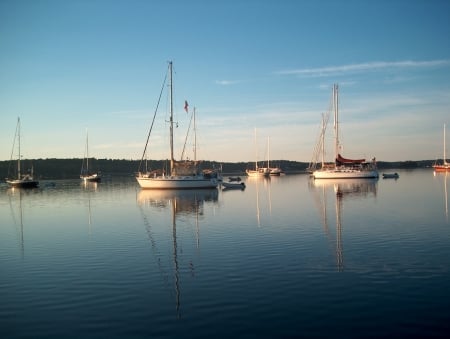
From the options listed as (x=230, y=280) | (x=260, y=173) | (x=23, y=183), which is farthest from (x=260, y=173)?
(x=230, y=280)

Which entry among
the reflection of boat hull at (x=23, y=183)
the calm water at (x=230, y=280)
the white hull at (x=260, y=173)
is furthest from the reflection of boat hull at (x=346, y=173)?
the calm water at (x=230, y=280)

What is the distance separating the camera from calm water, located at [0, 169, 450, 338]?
11305mm

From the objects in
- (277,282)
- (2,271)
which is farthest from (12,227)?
(277,282)

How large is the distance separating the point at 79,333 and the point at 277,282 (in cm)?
703

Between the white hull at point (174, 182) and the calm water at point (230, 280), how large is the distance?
43.2m

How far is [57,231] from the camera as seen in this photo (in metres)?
29.4

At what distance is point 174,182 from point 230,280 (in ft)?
192

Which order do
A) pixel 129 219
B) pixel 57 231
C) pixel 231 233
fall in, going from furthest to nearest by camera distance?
pixel 129 219
pixel 57 231
pixel 231 233

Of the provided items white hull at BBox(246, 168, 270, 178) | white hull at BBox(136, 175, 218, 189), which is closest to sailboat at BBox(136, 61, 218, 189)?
white hull at BBox(136, 175, 218, 189)

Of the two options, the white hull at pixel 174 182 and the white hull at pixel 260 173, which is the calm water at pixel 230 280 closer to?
the white hull at pixel 174 182

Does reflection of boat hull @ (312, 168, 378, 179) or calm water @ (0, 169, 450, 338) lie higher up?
reflection of boat hull @ (312, 168, 378, 179)

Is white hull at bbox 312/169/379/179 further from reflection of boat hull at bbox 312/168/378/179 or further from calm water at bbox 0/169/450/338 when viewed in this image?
calm water at bbox 0/169/450/338

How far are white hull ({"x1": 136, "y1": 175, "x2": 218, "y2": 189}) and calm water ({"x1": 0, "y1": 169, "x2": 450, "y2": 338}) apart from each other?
43.2m

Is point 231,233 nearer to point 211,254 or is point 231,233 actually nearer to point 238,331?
point 211,254
